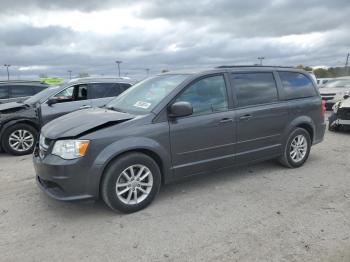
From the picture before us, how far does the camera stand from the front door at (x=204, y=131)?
13.5ft

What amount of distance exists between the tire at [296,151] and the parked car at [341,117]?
3.65 m

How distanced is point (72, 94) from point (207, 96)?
4.75m

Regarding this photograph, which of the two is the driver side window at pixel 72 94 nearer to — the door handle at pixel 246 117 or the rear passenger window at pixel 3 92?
the rear passenger window at pixel 3 92

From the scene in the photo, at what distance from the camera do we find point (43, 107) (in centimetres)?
738

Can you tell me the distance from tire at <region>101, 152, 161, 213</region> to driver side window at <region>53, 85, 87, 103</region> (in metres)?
4.67

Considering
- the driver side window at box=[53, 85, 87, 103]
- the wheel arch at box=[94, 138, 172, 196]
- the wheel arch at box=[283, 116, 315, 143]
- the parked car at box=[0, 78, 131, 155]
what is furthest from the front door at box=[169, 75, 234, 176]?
the driver side window at box=[53, 85, 87, 103]

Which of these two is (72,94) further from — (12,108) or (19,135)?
(19,135)

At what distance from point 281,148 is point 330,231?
2066 mm

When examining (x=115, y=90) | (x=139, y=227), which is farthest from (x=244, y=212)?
(x=115, y=90)

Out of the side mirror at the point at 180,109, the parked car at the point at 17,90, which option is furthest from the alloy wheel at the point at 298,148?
the parked car at the point at 17,90

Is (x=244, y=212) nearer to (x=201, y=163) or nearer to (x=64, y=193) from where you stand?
(x=201, y=163)

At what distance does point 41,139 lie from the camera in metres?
4.06

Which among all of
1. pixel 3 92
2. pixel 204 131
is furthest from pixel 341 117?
pixel 3 92

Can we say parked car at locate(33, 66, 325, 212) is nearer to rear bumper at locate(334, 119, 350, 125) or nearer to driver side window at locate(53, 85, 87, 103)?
driver side window at locate(53, 85, 87, 103)
